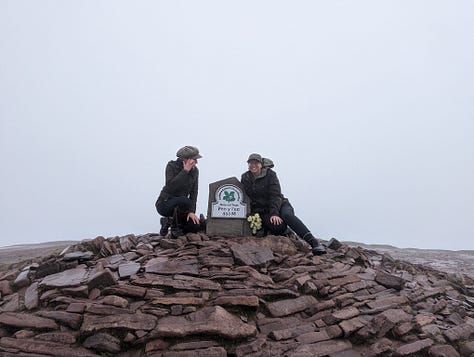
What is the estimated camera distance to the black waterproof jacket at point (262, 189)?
32.8ft

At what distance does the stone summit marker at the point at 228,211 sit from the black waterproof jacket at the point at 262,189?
0.65ft

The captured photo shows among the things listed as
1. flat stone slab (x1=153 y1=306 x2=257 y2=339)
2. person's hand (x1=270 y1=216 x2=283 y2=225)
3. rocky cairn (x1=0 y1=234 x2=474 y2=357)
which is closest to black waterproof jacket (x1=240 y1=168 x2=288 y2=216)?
person's hand (x1=270 y1=216 x2=283 y2=225)

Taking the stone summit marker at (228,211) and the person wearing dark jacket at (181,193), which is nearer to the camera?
the person wearing dark jacket at (181,193)

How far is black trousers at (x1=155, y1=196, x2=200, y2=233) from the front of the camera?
9695 millimetres

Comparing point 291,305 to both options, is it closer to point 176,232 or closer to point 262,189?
point 262,189

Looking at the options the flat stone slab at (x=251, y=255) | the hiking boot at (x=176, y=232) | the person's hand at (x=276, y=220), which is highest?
the person's hand at (x=276, y=220)


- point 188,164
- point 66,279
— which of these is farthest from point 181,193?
point 66,279

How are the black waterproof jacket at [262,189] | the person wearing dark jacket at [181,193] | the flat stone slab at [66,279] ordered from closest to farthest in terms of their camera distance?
the flat stone slab at [66,279]
the person wearing dark jacket at [181,193]
the black waterproof jacket at [262,189]

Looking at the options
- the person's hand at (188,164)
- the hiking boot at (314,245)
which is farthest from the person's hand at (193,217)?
the hiking boot at (314,245)

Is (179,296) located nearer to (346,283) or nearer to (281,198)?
(346,283)

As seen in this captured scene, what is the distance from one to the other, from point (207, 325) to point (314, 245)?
14.4 ft

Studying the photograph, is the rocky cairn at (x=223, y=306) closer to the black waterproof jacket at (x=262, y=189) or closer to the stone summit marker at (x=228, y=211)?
the stone summit marker at (x=228, y=211)

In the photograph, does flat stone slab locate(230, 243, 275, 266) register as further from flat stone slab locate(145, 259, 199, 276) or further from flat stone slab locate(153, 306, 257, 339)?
flat stone slab locate(153, 306, 257, 339)

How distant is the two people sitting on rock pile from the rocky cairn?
686 mm
